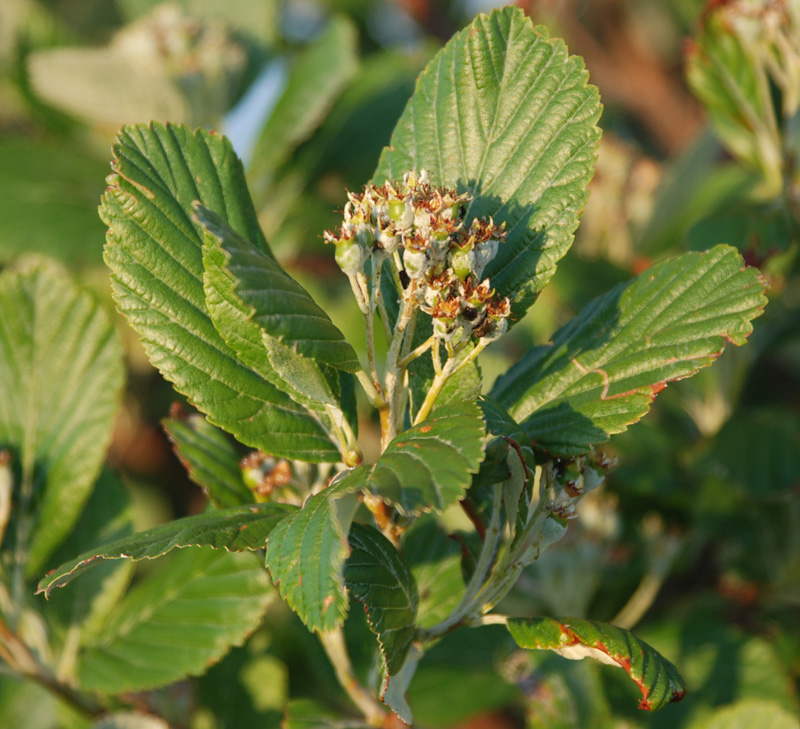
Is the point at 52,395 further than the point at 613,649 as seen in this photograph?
Yes

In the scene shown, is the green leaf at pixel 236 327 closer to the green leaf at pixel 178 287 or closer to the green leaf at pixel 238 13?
the green leaf at pixel 178 287

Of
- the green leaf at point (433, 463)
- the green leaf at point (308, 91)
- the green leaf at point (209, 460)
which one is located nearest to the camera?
the green leaf at point (433, 463)

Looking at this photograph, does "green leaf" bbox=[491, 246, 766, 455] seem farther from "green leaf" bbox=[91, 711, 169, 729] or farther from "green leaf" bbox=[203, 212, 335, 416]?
"green leaf" bbox=[91, 711, 169, 729]

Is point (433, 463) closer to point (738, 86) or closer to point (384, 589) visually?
point (384, 589)

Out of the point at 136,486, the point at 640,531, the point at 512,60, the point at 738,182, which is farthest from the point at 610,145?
the point at 136,486

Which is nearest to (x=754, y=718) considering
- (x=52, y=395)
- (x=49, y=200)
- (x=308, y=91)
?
(x=52, y=395)

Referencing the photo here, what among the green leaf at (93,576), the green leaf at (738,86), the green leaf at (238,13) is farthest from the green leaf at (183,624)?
the green leaf at (238,13)

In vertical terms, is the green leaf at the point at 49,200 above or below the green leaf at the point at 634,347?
above
